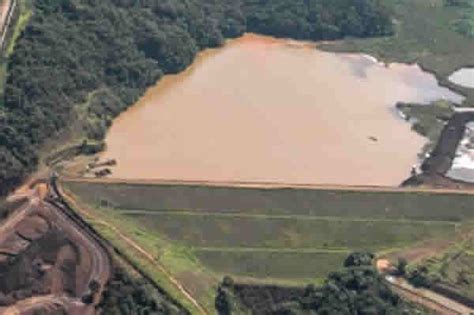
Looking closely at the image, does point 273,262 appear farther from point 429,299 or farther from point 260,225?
point 429,299

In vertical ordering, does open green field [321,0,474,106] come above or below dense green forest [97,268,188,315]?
above

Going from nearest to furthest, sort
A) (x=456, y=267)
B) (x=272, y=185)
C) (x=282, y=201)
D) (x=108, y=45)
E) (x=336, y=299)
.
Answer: (x=336, y=299) → (x=456, y=267) → (x=282, y=201) → (x=272, y=185) → (x=108, y=45)

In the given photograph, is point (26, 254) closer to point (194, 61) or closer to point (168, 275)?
point (168, 275)

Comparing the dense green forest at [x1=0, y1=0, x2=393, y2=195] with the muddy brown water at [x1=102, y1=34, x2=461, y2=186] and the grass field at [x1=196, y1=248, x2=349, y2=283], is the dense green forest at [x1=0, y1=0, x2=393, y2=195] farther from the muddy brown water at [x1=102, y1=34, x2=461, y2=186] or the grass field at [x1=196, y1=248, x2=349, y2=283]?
the grass field at [x1=196, y1=248, x2=349, y2=283]

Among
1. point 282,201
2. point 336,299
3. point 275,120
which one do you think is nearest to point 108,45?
point 275,120

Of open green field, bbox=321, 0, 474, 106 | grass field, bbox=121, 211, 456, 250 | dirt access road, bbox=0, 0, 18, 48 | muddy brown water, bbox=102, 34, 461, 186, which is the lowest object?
grass field, bbox=121, 211, 456, 250

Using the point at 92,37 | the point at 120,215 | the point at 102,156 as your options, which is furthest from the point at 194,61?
the point at 120,215

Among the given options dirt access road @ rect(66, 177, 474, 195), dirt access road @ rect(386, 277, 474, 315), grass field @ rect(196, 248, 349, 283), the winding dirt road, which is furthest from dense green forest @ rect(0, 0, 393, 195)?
dirt access road @ rect(386, 277, 474, 315)
